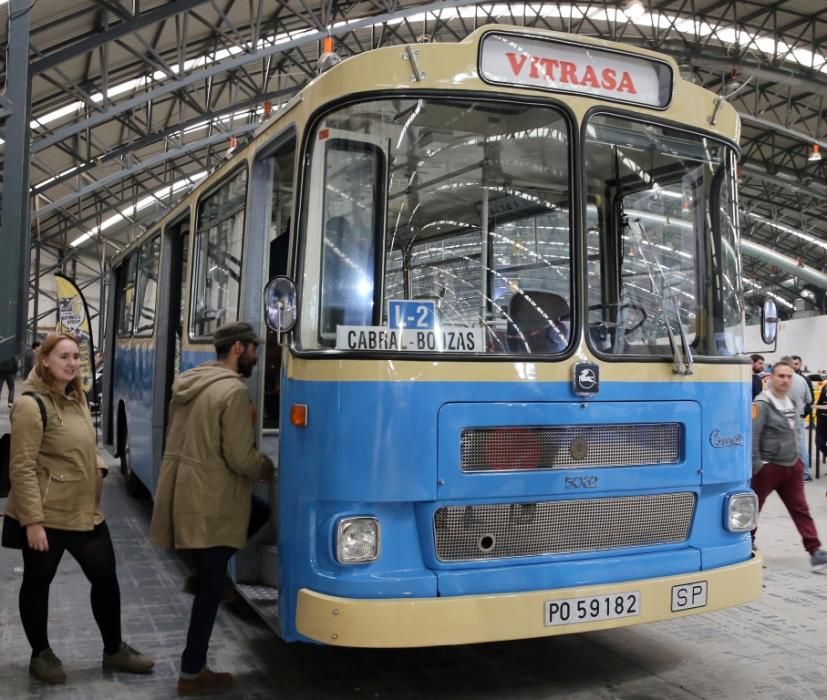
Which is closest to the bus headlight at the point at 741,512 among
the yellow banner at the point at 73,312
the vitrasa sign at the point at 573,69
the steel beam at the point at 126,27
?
the vitrasa sign at the point at 573,69

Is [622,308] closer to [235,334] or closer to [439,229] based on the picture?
[439,229]

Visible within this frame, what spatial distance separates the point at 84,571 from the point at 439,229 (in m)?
2.38

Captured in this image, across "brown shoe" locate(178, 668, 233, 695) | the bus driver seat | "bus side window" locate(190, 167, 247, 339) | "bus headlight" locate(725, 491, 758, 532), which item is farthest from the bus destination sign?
"brown shoe" locate(178, 668, 233, 695)

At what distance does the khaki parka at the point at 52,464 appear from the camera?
398 centimetres

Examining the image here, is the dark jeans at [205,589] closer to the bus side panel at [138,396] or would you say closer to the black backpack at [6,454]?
the black backpack at [6,454]

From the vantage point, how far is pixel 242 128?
2347 centimetres

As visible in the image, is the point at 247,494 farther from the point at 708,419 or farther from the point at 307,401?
the point at 708,419

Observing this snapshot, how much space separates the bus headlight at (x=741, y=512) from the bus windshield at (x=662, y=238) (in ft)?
2.41

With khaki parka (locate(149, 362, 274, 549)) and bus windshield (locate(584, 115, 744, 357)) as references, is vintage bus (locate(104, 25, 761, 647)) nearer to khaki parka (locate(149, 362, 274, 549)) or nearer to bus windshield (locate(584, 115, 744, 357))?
bus windshield (locate(584, 115, 744, 357))

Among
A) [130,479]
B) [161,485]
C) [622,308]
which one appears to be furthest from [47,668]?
[130,479]

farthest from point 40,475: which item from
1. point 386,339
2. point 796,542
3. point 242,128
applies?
point 242,128

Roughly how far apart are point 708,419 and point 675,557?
2.25ft

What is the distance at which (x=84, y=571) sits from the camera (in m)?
4.26

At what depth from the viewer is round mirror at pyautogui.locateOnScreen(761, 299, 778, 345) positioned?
16.4 ft
